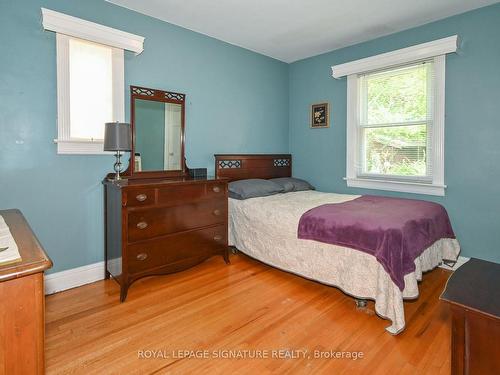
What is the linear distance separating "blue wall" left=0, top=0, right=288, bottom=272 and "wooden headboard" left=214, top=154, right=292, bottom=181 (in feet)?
0.41

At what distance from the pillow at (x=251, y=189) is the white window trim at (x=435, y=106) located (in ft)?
3.43

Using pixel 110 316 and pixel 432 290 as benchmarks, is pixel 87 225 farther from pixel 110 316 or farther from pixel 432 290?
pixel 432 290

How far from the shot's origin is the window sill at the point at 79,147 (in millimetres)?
2584

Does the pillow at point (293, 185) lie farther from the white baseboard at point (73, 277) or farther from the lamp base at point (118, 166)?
the white baseboard at point (73, 277)

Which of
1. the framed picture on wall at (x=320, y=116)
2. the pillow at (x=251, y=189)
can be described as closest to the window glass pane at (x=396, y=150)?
the framed picture on wall at (x=320, y=116)

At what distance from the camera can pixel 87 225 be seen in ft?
9.20

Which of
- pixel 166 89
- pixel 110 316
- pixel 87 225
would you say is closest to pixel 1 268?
pixel 110 316

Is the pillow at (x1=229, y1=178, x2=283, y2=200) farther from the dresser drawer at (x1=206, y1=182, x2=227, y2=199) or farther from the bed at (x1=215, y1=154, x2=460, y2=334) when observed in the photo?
the dresser drawer at (x1=206, y1=182, x2=227, y2=199)

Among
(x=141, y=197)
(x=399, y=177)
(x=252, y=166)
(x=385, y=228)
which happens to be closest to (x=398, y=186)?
(x=399, y=177)

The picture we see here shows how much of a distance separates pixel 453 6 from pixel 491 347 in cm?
307

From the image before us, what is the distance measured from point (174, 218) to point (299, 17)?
237 cm

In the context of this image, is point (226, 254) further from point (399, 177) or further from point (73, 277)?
point (399, 177)

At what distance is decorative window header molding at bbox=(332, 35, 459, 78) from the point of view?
3037 mm

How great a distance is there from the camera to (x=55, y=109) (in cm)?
256
